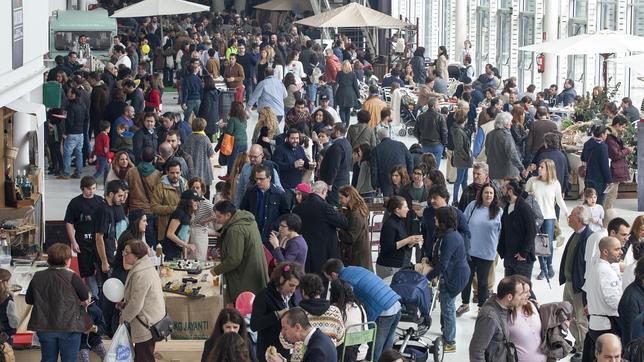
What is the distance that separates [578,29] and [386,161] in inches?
550

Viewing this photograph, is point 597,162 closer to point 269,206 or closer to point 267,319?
point 269,206

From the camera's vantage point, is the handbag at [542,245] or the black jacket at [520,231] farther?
the handbag at [542,245]

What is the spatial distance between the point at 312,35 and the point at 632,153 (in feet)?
78.9

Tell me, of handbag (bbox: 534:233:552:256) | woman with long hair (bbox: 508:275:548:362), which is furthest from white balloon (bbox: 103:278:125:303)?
handbag (bbox: 534:233:552:256)

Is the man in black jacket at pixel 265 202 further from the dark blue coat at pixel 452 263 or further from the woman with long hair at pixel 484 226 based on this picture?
the dark blue coat at pixel 452 263

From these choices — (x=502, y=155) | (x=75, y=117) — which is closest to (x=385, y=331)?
(x=502, y=155)

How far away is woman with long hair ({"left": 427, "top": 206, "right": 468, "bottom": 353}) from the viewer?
13.0 metres

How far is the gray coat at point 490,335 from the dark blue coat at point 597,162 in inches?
336

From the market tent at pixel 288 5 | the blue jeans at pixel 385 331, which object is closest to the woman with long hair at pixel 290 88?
the blue jeans at pixel 385 331

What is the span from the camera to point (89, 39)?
3241 centimetres

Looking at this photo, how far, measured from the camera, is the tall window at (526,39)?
32.8 meters

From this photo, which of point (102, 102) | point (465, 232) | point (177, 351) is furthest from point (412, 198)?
point (102, 102)

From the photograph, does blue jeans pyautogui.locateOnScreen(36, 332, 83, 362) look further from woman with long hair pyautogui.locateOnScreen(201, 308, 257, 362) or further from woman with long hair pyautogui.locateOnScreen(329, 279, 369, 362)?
woman with long hair pyautogui.locateOnScreen(201, 308, 257, 362)

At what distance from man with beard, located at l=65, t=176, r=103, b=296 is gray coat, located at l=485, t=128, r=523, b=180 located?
6306mm
